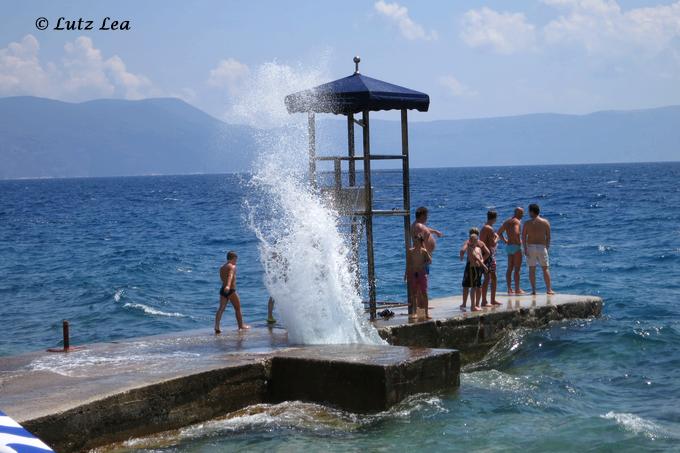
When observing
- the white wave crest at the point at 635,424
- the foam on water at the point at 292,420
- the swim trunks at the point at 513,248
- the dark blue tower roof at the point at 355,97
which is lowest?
the white wave crest at the point at 635,424

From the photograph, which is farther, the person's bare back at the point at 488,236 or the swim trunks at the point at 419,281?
the person's bare back at the point at 488,236

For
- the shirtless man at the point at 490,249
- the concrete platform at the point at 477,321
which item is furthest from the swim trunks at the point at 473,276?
the concrete platform at the point at 477,321

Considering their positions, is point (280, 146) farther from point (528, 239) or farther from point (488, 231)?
point (528, 239)

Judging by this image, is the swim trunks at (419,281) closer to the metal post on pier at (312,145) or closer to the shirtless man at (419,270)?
the shirtless man at (419,270)

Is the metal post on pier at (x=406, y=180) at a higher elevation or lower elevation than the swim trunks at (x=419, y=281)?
higher

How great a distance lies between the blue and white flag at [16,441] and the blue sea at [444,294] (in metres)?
3.14

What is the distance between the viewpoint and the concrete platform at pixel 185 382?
8125 millimetres

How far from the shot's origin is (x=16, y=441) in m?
5.07

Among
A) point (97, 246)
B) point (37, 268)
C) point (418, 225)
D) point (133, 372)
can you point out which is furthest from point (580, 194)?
point (133, 372)

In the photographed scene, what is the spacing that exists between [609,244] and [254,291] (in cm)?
1498

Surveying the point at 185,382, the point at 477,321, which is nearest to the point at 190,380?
the point at 185,382

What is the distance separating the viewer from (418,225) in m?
12.7

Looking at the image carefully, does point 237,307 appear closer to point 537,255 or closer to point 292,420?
point 292,420

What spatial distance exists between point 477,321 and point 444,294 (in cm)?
809
